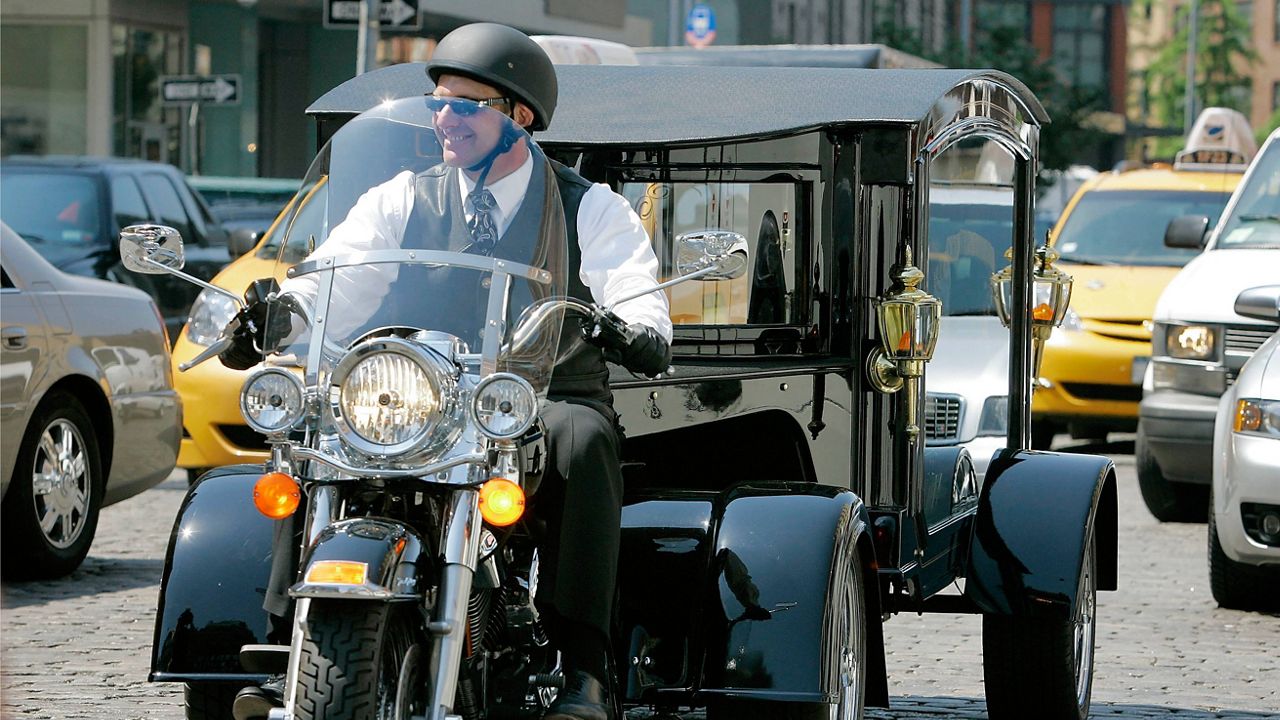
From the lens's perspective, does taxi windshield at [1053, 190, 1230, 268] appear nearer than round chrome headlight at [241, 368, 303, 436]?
No

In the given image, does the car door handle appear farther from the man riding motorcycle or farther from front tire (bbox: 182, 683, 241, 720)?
the man riding motorcycle

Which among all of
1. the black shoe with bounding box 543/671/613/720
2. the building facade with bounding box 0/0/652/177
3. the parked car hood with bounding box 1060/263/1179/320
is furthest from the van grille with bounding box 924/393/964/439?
the building facade with bounding box 0/0/652/177

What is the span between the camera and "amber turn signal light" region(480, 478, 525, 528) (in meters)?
4.16

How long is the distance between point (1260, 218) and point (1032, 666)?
20.5 feet

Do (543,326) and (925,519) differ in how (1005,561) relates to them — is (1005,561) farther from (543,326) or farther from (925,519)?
(543,326)

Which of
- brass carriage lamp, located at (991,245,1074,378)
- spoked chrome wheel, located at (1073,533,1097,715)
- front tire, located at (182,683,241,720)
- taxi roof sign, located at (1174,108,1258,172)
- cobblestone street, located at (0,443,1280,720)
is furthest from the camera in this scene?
taxi roof sign, located at (1174,108,1258,172)

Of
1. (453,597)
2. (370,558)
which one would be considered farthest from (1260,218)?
(370,558)

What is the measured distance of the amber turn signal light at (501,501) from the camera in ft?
13.6

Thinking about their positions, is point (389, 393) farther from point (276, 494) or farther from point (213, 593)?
point (213, 593)

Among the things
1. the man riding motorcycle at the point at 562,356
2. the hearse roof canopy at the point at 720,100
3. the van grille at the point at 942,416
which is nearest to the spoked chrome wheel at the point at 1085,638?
the van grille at the point at 942,416

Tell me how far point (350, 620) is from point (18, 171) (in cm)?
1162

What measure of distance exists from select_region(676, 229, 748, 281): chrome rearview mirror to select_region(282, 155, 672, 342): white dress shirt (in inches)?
4.1

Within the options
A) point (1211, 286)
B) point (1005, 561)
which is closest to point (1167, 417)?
point (1211, 286)

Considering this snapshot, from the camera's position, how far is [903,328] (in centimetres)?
583
